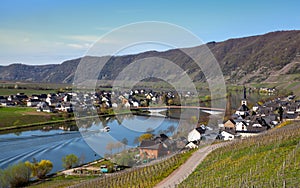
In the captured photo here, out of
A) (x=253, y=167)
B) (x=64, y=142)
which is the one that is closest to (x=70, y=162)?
(x=64, y=142)

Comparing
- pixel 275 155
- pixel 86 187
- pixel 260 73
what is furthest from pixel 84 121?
pixel 260 73

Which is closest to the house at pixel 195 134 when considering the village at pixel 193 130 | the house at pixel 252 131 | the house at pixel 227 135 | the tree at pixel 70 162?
the village at pixel 193 130

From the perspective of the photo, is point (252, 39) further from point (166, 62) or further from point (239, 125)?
point (166, 62)

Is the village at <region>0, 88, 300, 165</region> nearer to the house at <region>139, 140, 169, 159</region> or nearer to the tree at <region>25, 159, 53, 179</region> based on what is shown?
the house at <region>139, 140, 169, 159</region>

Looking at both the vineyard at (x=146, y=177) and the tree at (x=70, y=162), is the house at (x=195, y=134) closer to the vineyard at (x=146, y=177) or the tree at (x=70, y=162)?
the tree at (x=70, y=162)

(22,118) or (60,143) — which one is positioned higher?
(22,118)

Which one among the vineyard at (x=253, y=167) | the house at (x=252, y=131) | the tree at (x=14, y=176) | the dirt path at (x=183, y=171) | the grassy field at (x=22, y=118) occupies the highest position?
the vineyard at (x=253, y=167)

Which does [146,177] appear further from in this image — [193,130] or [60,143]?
[60,143]

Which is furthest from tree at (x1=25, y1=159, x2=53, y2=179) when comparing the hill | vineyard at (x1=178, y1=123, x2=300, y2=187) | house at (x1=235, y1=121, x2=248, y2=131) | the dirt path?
the hill
